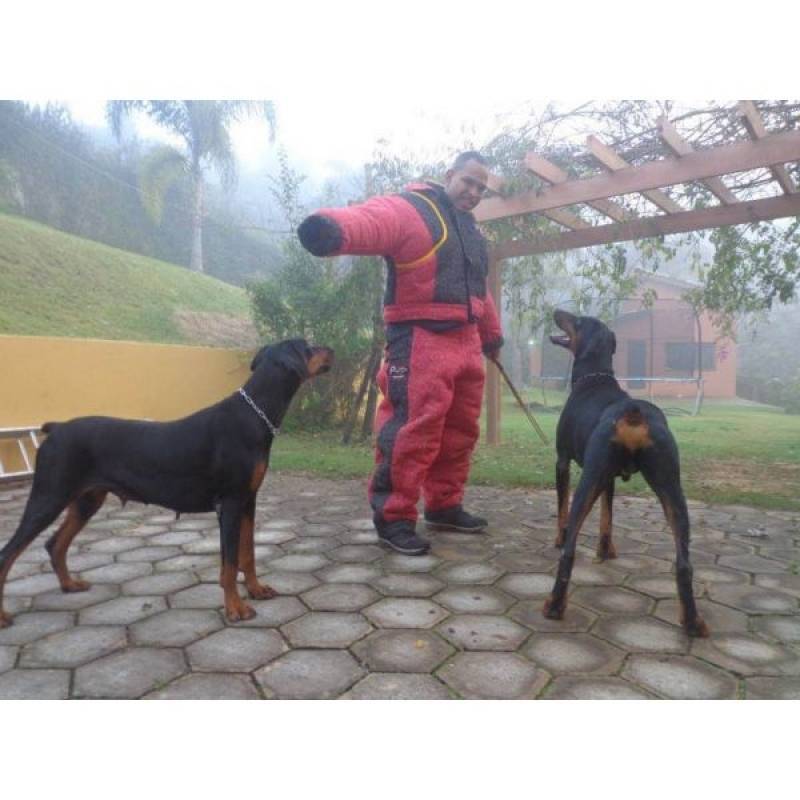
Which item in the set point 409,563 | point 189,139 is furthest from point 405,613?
point 189,139

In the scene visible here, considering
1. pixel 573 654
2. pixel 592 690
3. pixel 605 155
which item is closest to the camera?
pixel 592 690

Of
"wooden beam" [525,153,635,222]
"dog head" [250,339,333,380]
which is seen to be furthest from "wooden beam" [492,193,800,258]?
"dog head" [250,339,333,380]

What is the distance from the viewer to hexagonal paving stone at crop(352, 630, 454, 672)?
79.7 inches

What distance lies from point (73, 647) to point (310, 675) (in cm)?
99

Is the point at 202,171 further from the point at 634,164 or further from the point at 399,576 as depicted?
the point at 399,576

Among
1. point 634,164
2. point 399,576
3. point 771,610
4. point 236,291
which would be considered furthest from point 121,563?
point 236,291

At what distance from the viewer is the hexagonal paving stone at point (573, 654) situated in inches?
Result: 79.9

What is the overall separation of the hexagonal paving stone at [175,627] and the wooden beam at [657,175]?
515cm

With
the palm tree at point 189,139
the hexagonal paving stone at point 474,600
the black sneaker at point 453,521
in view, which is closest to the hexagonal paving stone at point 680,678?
the hexagonal paving stone at point 474,600

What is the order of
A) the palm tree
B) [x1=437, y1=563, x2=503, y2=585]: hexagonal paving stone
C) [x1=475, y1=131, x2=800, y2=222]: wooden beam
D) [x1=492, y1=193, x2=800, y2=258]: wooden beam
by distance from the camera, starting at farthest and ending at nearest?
the palm tree, [x1=492, y1=193, x2=800, y2=258]: wooden beam, [x1=475, y1=131, x2=800, y2=222]: wooden beam, [x1=437, y1=563, x2=503, y2=585]: hexagonal paving stone

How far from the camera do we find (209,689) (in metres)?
1.89

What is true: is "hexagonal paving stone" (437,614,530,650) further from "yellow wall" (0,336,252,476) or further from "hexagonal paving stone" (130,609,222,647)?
"yellow wall" (0,336,252,476)

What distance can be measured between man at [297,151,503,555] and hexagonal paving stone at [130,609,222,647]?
125cm

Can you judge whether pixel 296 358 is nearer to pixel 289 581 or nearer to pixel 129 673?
pixel 289 581
